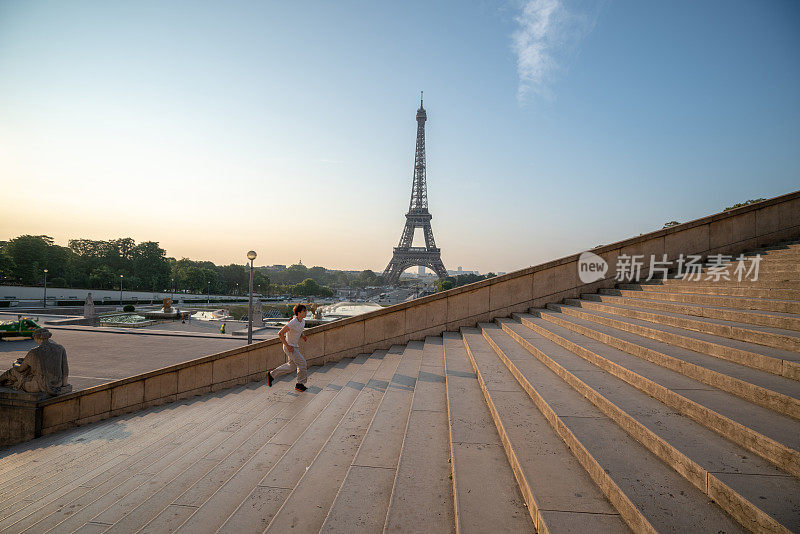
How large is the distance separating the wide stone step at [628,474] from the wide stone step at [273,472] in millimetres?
2407

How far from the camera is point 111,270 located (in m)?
65.7

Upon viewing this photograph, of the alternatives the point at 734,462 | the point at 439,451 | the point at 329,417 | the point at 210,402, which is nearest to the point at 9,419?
the point at 210,402

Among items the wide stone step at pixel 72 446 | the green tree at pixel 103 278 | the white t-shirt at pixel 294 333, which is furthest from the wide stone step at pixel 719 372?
the green tree at pixel 103 278

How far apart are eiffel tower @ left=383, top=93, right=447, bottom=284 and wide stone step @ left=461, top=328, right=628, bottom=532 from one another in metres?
56.4

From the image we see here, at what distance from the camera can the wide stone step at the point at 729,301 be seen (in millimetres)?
4355

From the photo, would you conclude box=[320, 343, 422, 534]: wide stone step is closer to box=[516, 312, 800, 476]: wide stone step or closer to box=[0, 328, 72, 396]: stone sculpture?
box=[516, 312, 800, 476]: wide stone step

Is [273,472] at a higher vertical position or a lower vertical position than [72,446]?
higher

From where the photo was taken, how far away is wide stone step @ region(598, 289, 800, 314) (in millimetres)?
4355

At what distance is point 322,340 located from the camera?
793cm

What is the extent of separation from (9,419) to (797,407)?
12.0m

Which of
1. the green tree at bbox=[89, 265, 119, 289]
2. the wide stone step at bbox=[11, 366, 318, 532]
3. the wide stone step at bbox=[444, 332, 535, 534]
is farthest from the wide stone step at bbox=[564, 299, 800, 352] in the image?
the green tree at bbox=[89, 265, 119, 289]

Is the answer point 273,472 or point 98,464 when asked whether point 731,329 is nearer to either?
point 273,472

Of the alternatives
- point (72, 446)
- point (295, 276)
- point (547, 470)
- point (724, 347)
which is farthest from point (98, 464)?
point (295, 276)

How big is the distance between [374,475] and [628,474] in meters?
1.87
